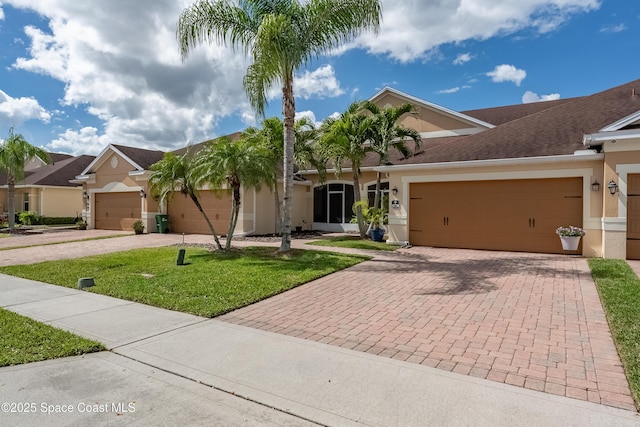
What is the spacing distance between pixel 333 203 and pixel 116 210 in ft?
45.3

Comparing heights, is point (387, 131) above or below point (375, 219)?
above

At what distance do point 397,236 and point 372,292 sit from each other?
24.9 ft

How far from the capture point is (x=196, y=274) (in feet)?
29.7

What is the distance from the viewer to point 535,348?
466cm

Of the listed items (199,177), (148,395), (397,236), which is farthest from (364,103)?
(148,395)

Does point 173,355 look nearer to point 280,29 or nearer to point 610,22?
point 280,29

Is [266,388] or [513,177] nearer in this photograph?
[266,388]

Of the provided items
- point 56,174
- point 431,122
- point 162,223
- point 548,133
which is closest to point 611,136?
point 548,133

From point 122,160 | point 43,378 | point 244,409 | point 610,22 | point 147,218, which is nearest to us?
point 244,409

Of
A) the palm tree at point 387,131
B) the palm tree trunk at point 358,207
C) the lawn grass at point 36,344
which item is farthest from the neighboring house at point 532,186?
the lawn grass at point 36,344

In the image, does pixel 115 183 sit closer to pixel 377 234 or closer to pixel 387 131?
pixel 377 234

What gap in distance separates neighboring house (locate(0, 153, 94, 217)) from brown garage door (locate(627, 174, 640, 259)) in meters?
36.5

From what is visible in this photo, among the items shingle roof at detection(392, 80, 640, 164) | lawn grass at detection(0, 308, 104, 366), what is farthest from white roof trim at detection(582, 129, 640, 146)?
lawn grass at detection(0, 308, 104, 366)

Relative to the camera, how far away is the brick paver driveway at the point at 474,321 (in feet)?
13.3
